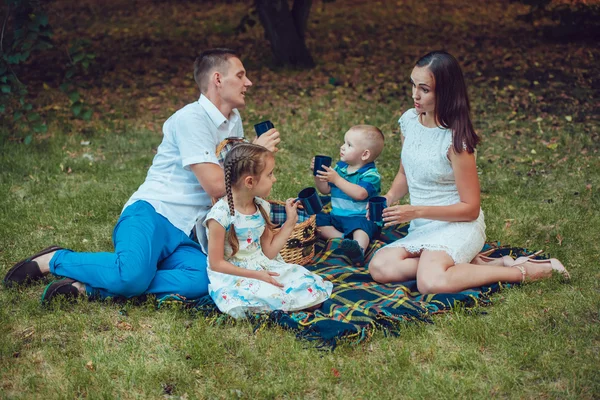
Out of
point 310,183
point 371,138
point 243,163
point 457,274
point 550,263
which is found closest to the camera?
point 243,163

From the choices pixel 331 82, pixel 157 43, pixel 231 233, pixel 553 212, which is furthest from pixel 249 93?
pixel 231 233

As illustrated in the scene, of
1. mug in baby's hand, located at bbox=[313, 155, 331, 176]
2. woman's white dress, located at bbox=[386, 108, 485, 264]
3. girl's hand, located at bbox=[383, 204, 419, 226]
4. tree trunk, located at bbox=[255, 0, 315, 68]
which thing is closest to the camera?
girl's hand, located at bbox=[383, 204, 419, 226]

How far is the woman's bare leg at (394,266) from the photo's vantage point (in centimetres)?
442

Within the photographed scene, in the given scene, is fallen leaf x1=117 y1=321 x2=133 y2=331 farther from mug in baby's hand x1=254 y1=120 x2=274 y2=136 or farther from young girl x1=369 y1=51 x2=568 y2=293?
young girl x1=369 y1=51 x2=568 y2=293

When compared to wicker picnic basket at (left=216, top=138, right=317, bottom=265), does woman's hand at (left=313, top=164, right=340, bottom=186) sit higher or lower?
higher

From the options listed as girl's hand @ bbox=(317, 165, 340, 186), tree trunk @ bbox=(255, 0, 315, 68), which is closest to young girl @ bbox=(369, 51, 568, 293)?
girl's hand @ bbox=(317, 165, 340, 186)

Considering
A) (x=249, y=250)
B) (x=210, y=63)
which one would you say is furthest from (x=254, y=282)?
(x=210, y=63)

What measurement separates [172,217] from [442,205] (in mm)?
1734

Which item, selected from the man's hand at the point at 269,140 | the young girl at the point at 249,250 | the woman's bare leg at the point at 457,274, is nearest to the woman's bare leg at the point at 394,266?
the woman's bare leg at the point at 457,274

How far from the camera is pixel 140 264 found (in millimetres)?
4152

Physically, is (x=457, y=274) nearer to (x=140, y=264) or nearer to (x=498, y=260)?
(x=498, y=260)

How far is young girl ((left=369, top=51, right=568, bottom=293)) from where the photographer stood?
4.20 m

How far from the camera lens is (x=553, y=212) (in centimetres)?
569

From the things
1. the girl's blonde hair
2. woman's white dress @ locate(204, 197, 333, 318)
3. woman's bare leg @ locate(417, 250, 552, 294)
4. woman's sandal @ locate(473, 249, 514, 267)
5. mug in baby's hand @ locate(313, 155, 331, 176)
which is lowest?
woman's sandal @ locate(473, 249, 514, 267)
